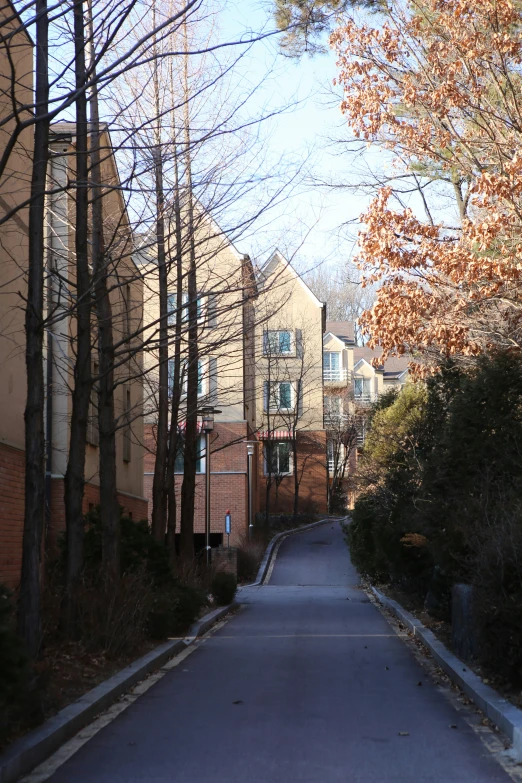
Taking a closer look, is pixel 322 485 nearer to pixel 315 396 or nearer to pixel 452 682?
pixel 315 396

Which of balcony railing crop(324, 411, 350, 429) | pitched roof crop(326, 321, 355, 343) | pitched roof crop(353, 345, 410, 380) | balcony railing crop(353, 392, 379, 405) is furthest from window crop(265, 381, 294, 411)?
pitched roof crop(353, 345, 410, 380)

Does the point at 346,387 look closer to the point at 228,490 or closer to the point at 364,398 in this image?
the point at 364,398

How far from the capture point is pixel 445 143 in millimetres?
14977

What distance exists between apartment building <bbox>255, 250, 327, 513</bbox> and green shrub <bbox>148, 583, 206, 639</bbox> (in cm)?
3116

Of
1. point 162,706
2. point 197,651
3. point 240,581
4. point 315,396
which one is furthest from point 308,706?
point 315,396

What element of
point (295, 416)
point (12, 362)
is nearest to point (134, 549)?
point (12, 362)

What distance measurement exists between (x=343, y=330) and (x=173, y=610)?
171ft

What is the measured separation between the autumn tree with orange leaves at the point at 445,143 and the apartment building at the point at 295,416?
97.8 ft

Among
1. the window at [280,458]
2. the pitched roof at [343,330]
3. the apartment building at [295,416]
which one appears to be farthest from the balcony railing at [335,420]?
the pitched roof at [343,330]

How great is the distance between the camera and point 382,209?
15.2m

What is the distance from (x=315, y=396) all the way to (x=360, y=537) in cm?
2753

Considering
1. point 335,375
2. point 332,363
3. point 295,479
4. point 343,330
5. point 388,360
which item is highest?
point 343,330

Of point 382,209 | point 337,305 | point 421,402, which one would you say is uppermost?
point 337,305

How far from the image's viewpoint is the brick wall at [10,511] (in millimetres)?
14531
